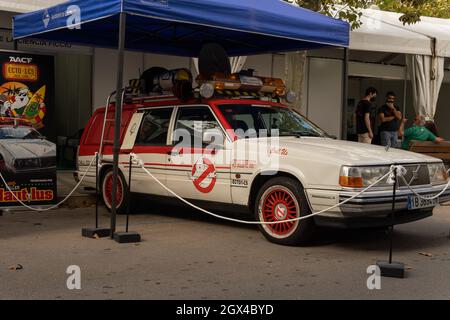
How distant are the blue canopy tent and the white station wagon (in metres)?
1.03

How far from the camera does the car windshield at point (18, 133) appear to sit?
8.59m

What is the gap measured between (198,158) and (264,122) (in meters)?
0.96

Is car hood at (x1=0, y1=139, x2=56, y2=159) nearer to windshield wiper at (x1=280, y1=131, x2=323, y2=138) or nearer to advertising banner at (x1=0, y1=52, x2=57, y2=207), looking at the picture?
advertising banner at (x1=0, y1=52, x2=57, y2=207)

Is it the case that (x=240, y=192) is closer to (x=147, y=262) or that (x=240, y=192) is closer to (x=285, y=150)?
(x=285, y=150)

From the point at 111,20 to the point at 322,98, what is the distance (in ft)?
26.5

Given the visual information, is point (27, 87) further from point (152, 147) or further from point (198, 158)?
point (198, 158)

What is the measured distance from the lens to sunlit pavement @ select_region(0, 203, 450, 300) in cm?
482

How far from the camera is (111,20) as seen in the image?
31.2 feet

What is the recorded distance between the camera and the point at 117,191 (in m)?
8.63

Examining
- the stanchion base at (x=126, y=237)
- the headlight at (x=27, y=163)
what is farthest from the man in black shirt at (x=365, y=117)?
the stanchion base at (x=126, y=237)

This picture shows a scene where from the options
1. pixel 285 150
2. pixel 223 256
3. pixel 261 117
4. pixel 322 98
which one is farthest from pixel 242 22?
pixel 322 98

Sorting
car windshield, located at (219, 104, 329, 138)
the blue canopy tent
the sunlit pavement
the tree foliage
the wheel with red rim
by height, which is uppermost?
the tree foliage

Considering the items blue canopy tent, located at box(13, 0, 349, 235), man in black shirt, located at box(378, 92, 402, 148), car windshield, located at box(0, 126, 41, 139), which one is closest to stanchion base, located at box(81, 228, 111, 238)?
blue canopy tent, located at box(13, 0, 349, 235)

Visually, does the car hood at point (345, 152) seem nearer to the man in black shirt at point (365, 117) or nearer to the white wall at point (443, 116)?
the man in black shirt at point (365, 117)
